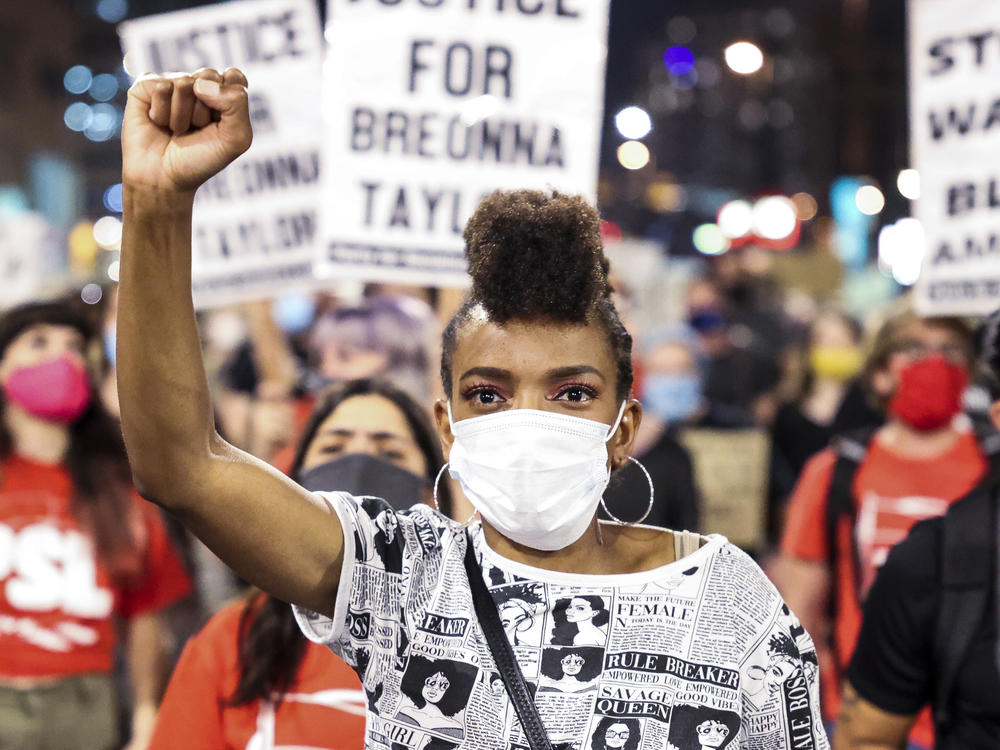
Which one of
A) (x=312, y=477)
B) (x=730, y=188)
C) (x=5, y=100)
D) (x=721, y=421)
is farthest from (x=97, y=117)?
(x=312, y=477)

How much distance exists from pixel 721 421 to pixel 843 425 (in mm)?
912

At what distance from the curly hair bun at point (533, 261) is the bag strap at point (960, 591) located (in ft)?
4.38

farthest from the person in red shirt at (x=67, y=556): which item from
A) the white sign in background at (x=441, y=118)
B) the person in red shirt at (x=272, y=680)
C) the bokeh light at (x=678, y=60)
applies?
the bokeh light at (x=678, y=60)

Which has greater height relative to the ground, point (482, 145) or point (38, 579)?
point (482, 145)

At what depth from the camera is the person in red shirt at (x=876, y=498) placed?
4902 mm

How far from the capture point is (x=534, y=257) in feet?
7.63

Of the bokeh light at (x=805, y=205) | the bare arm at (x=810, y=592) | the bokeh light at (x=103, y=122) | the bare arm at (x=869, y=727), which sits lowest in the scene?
the bare arm at (x=869, y=727)

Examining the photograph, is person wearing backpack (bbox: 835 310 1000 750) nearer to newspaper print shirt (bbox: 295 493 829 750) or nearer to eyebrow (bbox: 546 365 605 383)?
newspaper print shirt (bbox: 295 493 829 750)

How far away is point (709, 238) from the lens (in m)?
54.6

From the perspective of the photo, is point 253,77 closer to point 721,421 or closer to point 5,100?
point 721,421

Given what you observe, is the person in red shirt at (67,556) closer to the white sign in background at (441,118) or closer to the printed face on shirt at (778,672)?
the white sign in background at (441,118)

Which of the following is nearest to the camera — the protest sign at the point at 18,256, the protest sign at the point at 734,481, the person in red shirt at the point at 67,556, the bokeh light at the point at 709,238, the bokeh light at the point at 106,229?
the person in red shirt at the point at 67,556

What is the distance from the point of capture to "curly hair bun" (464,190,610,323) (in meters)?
2.32

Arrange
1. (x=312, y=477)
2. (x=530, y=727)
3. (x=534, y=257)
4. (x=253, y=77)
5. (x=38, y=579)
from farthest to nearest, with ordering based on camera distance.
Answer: (x=253, y=77) → (x=38, y=579) → (x=312, y=477) → (x=534, y=257) → (x=530, y=727)
